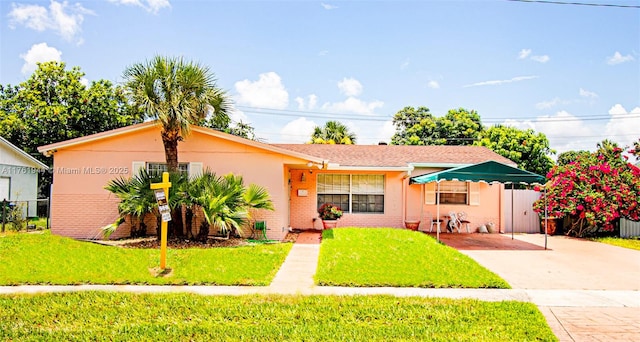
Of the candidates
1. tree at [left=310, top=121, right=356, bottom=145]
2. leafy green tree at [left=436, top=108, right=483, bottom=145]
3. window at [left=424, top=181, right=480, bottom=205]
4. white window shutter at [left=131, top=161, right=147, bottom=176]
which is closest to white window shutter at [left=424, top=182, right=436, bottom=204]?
window at [left=424, top=181, right=480, bottom=205]

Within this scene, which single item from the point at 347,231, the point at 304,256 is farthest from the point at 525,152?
the point at 304,256

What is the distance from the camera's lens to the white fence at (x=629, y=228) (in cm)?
1490

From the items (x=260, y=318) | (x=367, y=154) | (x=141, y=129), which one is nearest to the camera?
(x=260, y=318)

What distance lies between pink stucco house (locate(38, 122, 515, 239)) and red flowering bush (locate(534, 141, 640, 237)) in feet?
6.49

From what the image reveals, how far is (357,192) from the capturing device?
604 inches

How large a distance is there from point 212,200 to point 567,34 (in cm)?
1231

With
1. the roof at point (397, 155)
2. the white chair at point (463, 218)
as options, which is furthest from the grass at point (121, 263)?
the white chair at point (463, 218)

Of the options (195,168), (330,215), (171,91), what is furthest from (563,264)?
(171,91)

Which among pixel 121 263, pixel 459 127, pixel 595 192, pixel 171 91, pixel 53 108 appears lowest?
pixel 121 263

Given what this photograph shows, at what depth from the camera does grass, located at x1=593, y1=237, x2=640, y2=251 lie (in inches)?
495

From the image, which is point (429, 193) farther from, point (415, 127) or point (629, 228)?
point (415, 127)

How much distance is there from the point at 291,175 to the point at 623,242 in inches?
456

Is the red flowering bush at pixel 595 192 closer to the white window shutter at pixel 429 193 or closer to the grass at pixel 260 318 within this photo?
the white window shutter at pixel 429 193

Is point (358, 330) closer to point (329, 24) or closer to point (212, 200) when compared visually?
point (212, 200)
